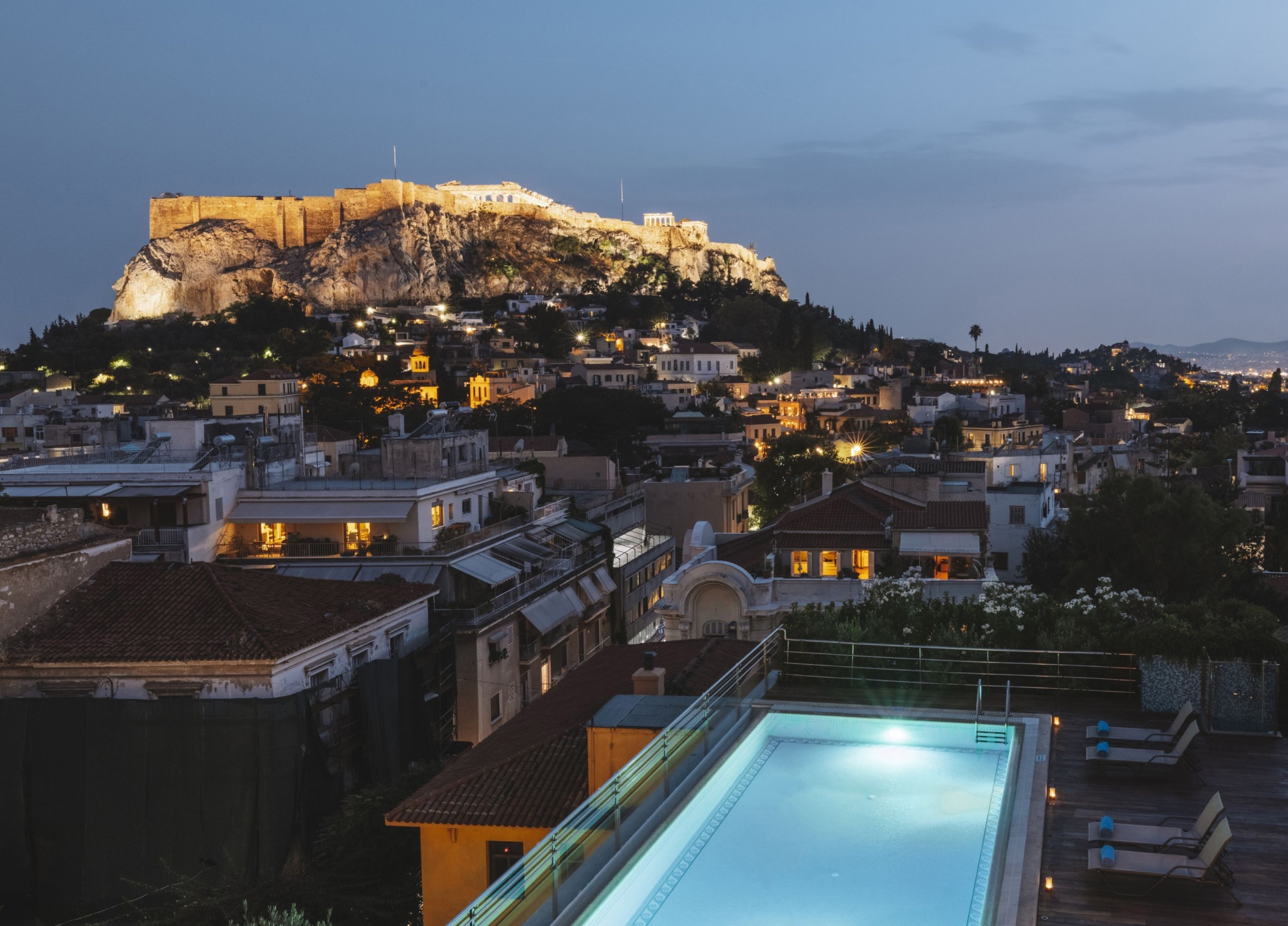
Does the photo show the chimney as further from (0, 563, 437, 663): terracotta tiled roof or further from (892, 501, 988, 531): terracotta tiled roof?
(892, 501, 988, 531): terracotta tiled roof

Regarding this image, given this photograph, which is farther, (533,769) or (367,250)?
(367,250)

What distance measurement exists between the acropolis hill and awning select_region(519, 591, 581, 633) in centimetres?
8996

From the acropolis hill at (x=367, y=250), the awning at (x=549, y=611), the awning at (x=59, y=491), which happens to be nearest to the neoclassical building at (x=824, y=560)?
the awning at (x=549, y=611)

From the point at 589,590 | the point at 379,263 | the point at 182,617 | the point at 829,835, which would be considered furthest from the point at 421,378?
the point at 829,835

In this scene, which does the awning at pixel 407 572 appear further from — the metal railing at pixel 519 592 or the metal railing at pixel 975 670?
the metal railing at pixel 975 670

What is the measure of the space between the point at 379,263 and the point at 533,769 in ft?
346

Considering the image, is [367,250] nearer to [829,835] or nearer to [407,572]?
[407,572]

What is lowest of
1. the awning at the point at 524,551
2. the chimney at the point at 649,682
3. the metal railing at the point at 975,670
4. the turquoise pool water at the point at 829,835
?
the awning at the point at 524,551

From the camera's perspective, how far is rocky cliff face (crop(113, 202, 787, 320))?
365ft

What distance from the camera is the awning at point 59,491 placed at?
24.1m

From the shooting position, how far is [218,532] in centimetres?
2462

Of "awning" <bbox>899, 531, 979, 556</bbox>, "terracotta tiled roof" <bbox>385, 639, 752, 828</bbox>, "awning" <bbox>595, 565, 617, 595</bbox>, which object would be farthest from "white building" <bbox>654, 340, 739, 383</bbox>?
"terracotta tiled roof" <bbox>385, 639, 752, 828</bbox>

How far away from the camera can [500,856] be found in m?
11.0

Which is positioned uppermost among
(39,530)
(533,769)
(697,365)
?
(697,365)
